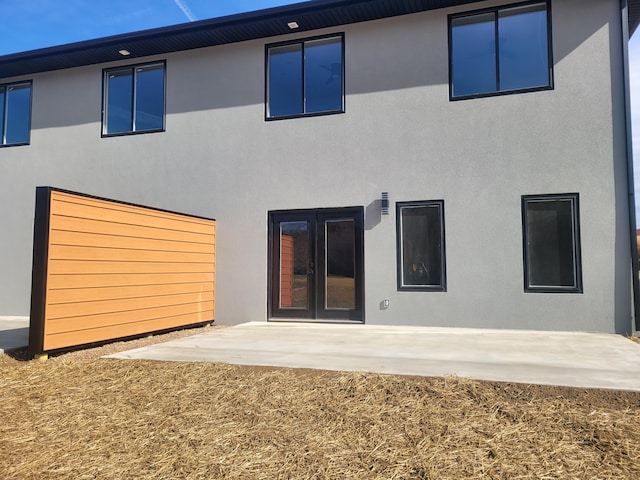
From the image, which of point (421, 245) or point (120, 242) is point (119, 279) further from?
point (421, 245)

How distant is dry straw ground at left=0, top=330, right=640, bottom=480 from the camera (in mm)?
2707

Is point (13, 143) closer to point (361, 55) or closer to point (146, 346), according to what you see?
point (146, 346)

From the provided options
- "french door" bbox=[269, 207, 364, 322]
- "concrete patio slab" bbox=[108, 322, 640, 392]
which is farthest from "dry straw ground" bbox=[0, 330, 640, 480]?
"french door" bbox=[269, 207, 364, 322]

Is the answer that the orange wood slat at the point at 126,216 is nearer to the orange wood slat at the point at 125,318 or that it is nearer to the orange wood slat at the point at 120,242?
the orange wood slat at the point at 120,242

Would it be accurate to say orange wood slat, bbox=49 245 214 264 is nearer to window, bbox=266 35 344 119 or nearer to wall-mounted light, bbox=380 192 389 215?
window, bbox=266 35 344 119

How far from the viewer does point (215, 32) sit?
8828mm

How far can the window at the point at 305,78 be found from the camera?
8820mm

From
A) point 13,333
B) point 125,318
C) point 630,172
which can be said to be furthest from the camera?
point 13,333

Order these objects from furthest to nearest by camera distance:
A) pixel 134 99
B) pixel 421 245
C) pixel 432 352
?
pixel 134 99
pixel 421 245
pixel 432 352

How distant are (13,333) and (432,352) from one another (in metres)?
7.06

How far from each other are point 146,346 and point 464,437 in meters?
4.79

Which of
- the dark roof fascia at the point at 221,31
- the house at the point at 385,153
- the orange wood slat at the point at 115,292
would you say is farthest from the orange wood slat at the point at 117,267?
the dark roof fascia at the point at 221,31

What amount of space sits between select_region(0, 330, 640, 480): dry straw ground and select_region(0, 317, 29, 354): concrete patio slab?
2.17m

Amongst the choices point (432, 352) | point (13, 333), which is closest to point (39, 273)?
point (13, 333)
